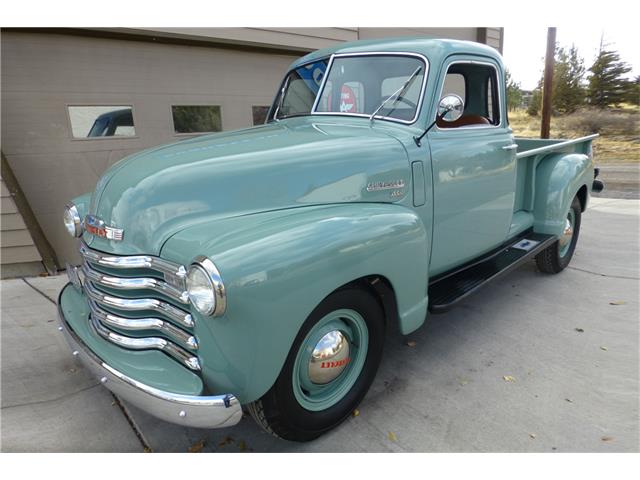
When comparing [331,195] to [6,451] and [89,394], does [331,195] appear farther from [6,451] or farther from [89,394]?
[6,451]

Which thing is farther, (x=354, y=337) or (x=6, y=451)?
(x=354, y=337)

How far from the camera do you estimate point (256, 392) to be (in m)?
1.80

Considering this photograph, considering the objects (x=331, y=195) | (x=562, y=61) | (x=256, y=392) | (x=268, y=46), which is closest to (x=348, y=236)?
(x=331, y=195)

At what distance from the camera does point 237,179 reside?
7.02 ft

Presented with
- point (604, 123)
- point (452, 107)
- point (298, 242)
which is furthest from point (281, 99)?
point (604, 123)

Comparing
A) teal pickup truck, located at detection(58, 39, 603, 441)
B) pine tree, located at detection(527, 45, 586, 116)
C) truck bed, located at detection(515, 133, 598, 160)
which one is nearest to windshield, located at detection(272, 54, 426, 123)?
teal pickup truck, located at detection(58, 39, 603, 441)

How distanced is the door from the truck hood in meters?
0.43

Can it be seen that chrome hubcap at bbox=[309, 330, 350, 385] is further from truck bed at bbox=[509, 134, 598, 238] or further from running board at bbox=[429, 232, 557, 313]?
truck bed at bbox=[509, 134, 598, 238]

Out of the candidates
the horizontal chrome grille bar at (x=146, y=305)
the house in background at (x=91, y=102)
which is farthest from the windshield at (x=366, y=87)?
the house in background at (x=91, y=102)

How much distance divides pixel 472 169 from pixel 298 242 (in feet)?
5.73

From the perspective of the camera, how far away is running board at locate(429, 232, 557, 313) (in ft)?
9.22

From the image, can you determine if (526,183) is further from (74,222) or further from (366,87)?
(74,222)

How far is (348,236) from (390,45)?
168cm

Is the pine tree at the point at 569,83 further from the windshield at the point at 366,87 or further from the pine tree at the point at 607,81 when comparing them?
the windshield at the point at 366,87
